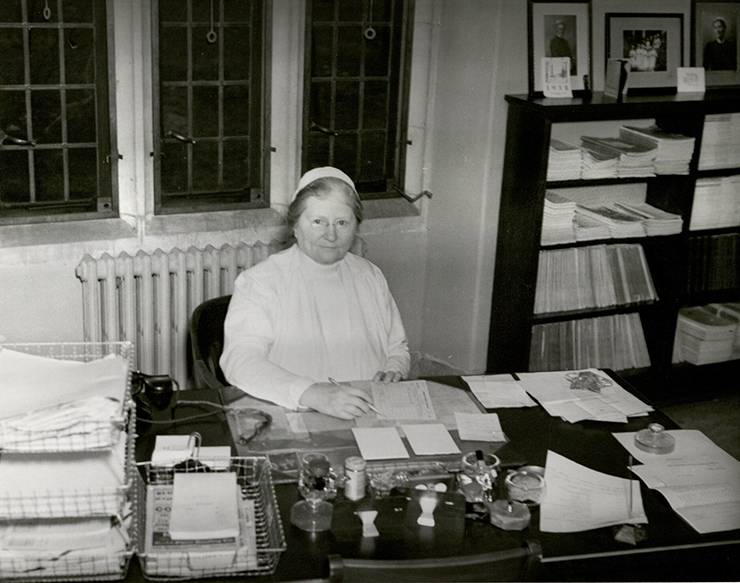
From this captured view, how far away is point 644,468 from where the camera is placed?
2543mm

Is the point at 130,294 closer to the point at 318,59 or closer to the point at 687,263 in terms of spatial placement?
the point at 318,59

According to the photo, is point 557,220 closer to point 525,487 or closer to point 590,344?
point 590,344

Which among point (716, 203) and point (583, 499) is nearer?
point (583, 499)

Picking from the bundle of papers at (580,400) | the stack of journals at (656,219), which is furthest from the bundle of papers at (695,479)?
the stack of journals at (656,219)

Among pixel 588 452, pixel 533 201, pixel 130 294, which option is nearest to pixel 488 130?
pixel 533 201

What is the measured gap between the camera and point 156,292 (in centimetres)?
418

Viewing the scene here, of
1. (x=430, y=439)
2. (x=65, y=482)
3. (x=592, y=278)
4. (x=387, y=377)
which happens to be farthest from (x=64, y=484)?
(x=592, y=278)

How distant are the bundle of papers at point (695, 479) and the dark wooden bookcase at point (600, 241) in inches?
61.3

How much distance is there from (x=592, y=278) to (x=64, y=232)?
7.36 feet

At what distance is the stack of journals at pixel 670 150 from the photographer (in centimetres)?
429

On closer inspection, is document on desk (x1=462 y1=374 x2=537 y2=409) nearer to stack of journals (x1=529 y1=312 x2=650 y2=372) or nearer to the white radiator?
stack of journals (x1=529 y1=312 x2=650 y2=372)

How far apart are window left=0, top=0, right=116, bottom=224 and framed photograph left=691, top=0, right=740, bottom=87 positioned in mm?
2589

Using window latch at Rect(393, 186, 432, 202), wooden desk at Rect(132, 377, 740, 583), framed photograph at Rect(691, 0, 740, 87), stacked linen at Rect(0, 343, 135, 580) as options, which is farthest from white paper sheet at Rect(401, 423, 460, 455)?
framed photograph at Rect(691, 0, 740, 87)

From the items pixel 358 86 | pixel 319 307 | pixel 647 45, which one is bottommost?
pixel 319 307
